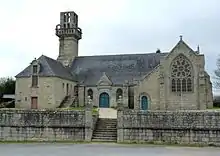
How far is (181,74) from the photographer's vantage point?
1467 inches

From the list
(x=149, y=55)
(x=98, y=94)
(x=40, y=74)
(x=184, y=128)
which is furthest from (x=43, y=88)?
(x=184, y=128)

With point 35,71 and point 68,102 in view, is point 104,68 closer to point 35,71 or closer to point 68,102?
point 68,102

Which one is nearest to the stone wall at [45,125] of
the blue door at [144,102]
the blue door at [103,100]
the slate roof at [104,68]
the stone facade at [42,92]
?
the stone facade at [42,92]

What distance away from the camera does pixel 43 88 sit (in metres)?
39.1

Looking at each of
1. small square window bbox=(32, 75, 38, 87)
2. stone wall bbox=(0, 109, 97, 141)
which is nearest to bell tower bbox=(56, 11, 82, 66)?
small square window bbox=(32, 75, 38, 87)

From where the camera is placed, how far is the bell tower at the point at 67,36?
160 ft

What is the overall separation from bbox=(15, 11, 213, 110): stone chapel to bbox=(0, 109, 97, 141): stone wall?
17208mm

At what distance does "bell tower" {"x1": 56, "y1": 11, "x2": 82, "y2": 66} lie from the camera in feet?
160

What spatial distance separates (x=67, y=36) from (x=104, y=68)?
9216 mm

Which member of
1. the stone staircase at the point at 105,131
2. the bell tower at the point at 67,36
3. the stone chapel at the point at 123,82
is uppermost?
the bell tower at the point at 67,36

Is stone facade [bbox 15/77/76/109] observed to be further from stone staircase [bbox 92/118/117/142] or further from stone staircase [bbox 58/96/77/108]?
stone staircase [bbox 92/118/117/142]

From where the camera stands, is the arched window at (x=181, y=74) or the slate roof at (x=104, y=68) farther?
the slate roof at (x=104, y=68)

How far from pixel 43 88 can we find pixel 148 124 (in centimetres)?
2201

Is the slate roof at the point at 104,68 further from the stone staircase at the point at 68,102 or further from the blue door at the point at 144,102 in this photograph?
the blue door at the point at 144,102
